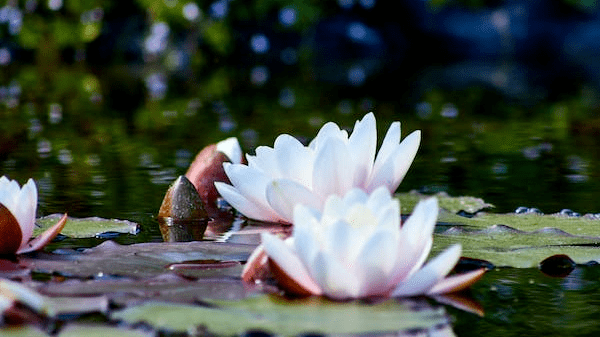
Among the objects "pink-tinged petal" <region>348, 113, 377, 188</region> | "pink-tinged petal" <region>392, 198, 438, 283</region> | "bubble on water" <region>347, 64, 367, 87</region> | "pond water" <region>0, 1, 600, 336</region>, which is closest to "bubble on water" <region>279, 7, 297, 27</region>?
"pond water" <region>0, 1, 600, 336</region>

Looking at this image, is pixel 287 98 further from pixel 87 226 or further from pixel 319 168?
pixel 319 168

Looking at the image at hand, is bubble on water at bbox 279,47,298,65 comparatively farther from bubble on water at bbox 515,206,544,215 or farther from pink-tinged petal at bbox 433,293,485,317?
pink-tinged petal at bbox 433,293,485,317

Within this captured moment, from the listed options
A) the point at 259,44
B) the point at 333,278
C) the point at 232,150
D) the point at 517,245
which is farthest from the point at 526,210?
the point at 259,44

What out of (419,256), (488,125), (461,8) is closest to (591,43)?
(461,8)

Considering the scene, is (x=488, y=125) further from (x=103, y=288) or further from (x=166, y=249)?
(x=103, y=288)

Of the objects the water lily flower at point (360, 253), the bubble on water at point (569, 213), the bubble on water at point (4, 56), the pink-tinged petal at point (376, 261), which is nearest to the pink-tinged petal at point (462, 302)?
the water lily flower at point (360, 253)

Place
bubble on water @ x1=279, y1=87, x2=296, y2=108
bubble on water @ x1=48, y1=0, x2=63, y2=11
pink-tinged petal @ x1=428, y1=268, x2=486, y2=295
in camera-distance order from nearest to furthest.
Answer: pink-tinged petal @ x1=428, y1=268, x2=486, y2=295 → bubble on water @ x1=279, y1=87, x2=296, y2=108 → bubble on water @ x1=48, y1=0, x2=63, y2=11

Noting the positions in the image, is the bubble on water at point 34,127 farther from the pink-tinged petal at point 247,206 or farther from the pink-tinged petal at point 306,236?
the pink-tinged petal at point 306,236
